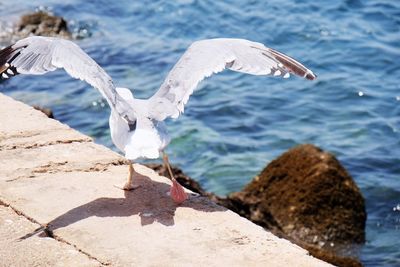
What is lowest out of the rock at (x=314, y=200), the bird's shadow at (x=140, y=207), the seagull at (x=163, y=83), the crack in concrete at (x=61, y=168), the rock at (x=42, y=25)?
the rock at (x=42, y=25)

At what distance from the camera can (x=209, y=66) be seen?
4934 millimetres

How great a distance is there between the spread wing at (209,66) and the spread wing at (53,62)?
23 centimetres

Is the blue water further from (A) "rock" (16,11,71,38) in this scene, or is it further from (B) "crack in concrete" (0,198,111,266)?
(B) "crack in concrete" (0,198,111,266)

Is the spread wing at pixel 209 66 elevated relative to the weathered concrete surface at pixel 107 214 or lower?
elevated

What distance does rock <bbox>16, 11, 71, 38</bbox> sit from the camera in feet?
46.8

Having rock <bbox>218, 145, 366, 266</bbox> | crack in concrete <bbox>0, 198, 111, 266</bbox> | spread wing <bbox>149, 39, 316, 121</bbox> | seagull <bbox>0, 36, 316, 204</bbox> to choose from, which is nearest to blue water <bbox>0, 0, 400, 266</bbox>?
rock <bbox>218, 145, 366, 266</bbox>

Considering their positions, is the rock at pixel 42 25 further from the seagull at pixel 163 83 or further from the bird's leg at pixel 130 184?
the bird's leg at pixel 130 184

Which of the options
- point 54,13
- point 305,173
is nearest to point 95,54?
point 54,13

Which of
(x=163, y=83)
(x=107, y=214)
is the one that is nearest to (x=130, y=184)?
(x=107, y=214)

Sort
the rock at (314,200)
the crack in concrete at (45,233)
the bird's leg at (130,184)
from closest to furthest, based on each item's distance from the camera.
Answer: the crack in concrete at (45,233), the bird's leg at (130,184), the rock at (314,200)

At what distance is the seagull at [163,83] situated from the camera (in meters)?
4.47

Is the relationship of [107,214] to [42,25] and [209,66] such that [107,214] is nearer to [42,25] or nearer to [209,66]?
[209,66]

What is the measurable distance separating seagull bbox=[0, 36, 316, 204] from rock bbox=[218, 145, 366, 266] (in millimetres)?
2398

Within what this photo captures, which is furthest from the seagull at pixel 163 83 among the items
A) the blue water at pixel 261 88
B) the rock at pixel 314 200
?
the blue water at pixel 261 88
